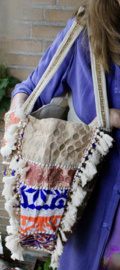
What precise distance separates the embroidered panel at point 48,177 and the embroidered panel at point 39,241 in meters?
0.14

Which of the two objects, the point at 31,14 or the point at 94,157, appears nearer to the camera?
the point at 94,157

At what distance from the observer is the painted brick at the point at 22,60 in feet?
3.17

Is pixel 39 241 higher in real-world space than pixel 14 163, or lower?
lower

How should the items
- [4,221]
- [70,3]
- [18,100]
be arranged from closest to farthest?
[18,100] < [70,3] < [4,221]

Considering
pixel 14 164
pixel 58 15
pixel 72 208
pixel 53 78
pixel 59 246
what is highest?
pixel 58 15

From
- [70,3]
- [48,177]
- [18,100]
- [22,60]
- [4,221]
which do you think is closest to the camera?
[48,177]

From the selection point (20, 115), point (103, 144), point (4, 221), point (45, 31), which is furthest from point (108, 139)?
point (4, 221)

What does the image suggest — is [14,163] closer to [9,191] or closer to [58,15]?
[9,191]

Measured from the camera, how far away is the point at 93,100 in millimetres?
532

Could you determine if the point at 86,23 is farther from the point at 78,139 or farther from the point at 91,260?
the point at 91,260

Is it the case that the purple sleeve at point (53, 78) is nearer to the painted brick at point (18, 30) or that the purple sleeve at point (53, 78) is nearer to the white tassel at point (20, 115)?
the white tassel at point (20, 115)

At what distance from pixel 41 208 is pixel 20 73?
751 millimetres

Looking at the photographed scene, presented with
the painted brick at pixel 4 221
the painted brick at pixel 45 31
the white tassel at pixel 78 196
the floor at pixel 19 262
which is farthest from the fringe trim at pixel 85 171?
the floor at pixel 19 262

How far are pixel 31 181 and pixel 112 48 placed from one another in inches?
15.7
